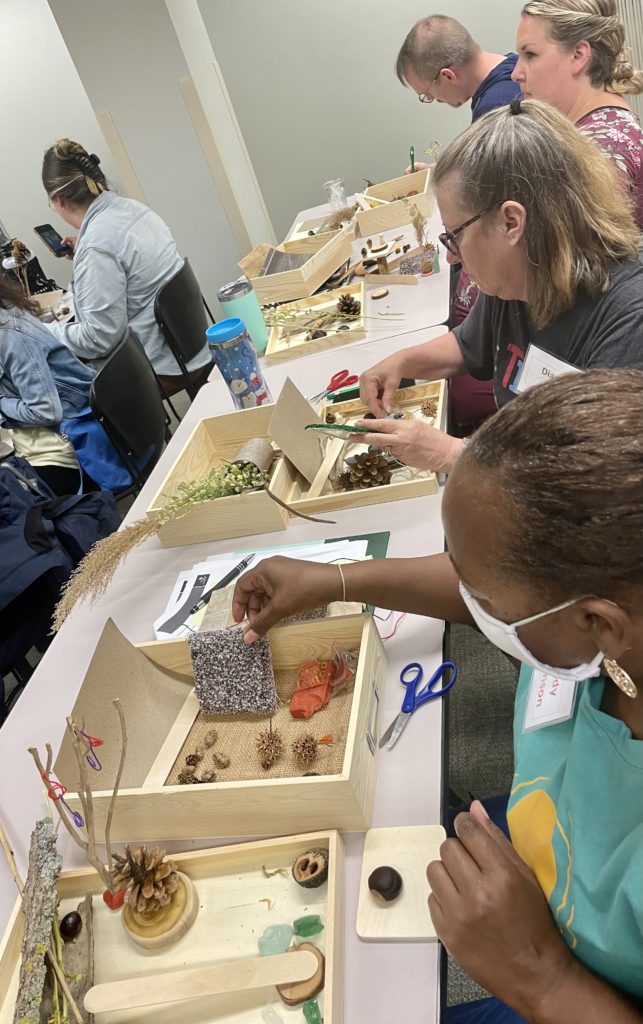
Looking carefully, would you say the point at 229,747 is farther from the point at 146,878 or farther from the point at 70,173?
the point at 70,173

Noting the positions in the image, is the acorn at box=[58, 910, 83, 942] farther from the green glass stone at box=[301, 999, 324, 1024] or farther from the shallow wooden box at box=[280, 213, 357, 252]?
the shallow wooden box at box=[280, 213, 357, 252]

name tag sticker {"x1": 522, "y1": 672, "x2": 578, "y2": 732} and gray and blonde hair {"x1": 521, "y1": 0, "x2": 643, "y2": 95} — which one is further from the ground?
gray and blonde hair {"x1": 521, "y1": 0, "x2": 643, "y2": 95}

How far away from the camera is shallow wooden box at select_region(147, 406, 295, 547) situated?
1617mm

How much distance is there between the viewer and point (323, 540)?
1.53 metres

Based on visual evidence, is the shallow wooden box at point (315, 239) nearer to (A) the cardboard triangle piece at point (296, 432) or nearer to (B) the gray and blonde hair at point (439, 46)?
(B) the gray and blonde hair at point (439, 46)

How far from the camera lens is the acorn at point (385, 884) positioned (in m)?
0.85

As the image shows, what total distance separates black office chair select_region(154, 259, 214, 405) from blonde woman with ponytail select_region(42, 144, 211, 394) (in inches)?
3.2

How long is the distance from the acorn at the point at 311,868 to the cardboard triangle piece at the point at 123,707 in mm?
325

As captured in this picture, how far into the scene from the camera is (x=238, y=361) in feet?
6.42

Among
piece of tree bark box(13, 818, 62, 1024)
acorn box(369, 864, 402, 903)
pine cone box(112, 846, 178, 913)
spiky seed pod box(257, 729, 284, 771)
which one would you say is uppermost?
piece of tree bark box(13, 818, 62, 1024)

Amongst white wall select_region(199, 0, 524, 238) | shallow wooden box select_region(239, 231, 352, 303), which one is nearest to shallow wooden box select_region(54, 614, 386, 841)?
shallow wooden box select_region(239, 231, 352, 303)

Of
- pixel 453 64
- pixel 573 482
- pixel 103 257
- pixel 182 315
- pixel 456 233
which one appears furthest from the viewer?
pixel 182 315

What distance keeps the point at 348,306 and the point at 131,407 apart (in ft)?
2.92

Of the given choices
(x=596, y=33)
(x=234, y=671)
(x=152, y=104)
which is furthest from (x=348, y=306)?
(x=152, y=104)
